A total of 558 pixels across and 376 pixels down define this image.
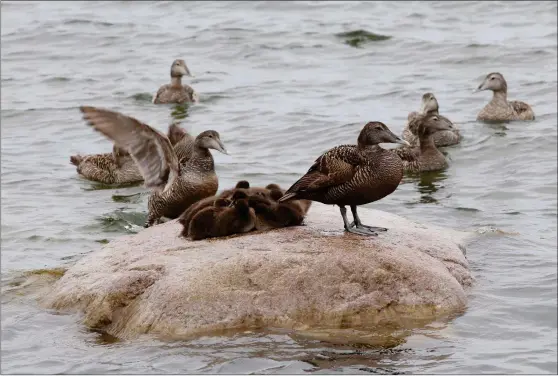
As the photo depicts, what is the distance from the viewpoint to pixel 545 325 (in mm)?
9359

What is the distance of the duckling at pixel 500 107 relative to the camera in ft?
66.1

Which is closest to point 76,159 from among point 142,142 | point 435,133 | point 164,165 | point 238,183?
point 435,133

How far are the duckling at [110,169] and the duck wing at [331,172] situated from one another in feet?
24.6

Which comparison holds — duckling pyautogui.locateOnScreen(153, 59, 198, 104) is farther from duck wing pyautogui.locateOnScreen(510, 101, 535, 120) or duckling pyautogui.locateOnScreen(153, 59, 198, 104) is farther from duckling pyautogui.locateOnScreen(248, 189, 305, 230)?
duckling pyautogui.locateOnScreen(248, 189, 305, 230)

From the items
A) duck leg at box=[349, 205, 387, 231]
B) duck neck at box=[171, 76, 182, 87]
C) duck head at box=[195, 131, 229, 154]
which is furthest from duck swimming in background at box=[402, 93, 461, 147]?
duck leg at box=[349, 205, 387, 231]

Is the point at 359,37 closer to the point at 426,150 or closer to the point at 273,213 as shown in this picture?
the point at 426,150

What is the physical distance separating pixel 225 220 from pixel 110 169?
754cm

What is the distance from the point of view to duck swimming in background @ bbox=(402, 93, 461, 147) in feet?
60.8

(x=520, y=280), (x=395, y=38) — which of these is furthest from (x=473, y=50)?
(x=520, y=280)

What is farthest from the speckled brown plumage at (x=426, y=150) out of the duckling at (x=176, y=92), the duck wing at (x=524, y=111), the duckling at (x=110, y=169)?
the duckling at (x=176, y=92)

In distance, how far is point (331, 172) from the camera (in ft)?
31.8

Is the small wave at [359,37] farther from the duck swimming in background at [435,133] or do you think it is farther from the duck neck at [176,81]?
the duck swimming in background at [435,133]

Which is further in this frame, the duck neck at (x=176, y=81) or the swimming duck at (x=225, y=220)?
the duck neck at (x=176, y=81)

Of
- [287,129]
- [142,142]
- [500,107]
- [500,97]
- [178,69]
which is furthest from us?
[178,69]
